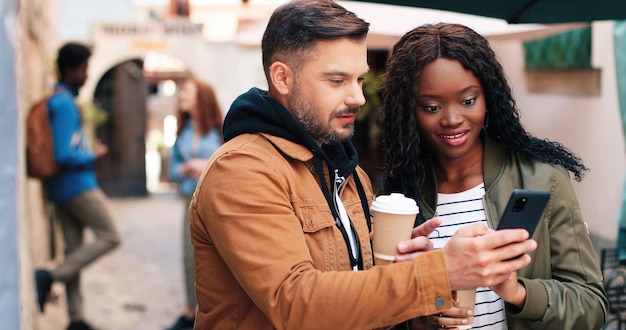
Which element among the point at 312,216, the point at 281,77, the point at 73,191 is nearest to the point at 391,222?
the point at 312,216

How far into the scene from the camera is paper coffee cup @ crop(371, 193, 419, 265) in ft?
5.87

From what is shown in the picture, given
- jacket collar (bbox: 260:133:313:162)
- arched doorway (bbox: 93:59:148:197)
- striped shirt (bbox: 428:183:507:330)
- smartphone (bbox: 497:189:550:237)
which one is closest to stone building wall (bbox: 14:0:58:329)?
striped shirt (bbox: 428:183:507:330)

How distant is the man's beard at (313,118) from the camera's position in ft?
6.19

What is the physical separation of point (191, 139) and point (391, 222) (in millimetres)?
4082

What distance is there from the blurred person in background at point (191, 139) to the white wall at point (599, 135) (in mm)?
2249

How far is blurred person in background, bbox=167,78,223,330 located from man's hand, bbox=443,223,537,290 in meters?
4.07

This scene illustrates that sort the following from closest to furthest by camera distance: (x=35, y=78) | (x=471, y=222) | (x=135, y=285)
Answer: (x=471, y=222) → (x=35, y=78) → (x=135, y=285)


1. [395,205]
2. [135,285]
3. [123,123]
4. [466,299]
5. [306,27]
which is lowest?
[135,285]

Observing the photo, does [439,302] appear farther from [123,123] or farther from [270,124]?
[123,123]

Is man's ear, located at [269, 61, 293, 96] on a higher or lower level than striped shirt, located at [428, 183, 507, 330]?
higher

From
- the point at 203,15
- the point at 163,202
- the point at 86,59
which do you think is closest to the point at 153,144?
the point at 203,15

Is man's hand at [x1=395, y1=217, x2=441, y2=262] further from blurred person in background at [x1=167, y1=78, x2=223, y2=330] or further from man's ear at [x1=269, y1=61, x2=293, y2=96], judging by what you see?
blurred person in background at [x1=167, y1=78, x2=223, y2=330]

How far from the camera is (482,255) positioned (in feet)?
5.22

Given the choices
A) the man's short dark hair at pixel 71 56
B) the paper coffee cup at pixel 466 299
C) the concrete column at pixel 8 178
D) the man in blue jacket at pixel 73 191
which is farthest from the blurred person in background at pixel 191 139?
the paper coffee cup at pixel 466 299
